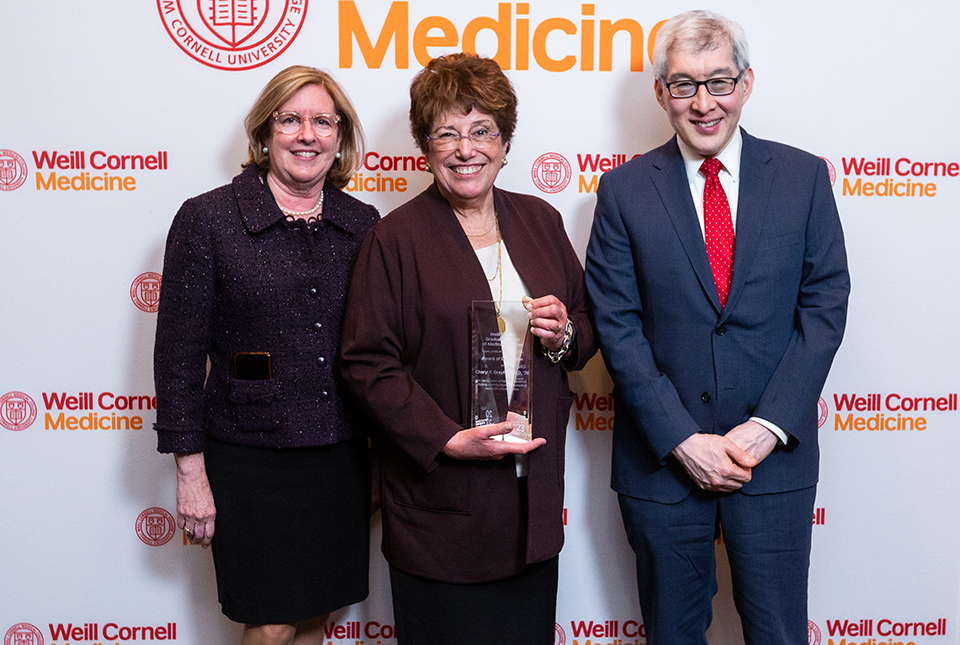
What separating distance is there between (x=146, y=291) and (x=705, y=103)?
63.3 inches

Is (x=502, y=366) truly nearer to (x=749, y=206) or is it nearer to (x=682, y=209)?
(x=682, y=209)

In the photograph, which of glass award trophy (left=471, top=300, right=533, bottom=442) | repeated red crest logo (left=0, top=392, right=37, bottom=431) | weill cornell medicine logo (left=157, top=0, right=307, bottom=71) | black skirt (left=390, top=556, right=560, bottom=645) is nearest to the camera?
glass award trophy (left=471, top=300, right=533, bottom=442)

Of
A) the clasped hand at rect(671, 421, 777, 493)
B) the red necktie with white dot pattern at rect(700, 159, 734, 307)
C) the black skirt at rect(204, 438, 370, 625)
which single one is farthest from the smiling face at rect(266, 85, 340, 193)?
the clasped hand at rect(671, 421, 777, 493)

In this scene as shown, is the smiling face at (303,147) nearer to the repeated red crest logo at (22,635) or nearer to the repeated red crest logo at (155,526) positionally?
the repeated red crest logo at (155,526)

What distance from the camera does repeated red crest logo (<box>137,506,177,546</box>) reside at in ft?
7.91

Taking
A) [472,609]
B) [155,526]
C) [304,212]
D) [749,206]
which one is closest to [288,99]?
[304,212]

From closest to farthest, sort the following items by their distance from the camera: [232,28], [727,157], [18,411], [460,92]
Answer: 1. [460,92]
2. [727,157]
3. [232,28]
4. [18,411]

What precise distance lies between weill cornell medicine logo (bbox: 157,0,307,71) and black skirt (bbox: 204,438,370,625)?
1.08m

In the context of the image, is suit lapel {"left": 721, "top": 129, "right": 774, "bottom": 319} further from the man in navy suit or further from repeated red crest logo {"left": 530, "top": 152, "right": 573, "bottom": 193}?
repeated red crest logo {"left": 530, "top": 152, "right": 573, "bottom": 193}

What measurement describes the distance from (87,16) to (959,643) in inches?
123

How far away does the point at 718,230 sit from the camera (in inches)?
71.1

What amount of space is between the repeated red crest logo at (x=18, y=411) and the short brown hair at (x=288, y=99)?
1.04 metres

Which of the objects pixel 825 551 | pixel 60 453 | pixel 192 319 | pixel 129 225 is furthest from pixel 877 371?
pixel 60 453

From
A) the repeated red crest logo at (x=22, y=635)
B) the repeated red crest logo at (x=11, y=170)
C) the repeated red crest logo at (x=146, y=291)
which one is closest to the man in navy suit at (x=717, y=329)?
the repeated red crest logo at (x=146, y=291)
